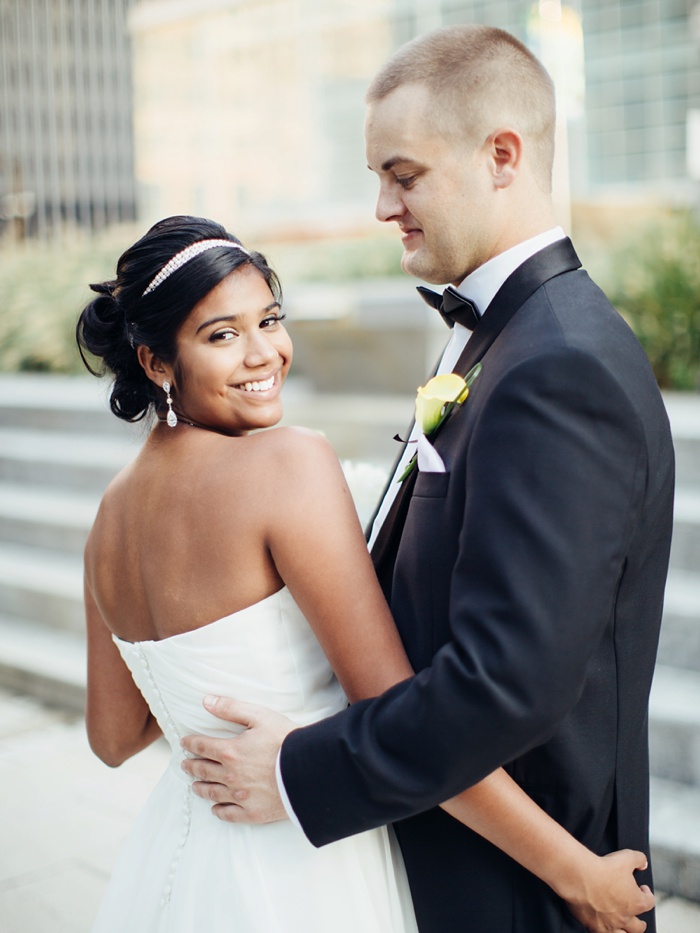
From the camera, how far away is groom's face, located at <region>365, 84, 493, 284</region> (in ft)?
5.67

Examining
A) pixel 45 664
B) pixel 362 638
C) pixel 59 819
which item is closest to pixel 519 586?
pixel 362 638

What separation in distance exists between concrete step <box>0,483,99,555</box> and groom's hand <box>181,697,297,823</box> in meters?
4.72

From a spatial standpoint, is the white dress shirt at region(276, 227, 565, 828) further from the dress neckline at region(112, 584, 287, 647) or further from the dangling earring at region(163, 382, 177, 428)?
the dangling earring at region(163, 382, 177, 428)

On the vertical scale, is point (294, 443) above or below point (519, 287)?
below

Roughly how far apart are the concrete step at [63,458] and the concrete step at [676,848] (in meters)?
4.41

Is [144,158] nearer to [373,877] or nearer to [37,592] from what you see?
[37,592]

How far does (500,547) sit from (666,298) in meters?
5.69

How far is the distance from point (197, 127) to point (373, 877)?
25.7 metres

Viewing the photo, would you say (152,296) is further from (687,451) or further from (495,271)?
(687,451)

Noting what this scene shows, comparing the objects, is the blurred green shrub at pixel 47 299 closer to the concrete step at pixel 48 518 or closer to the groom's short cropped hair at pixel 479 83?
the concrete step at pixel 48 518

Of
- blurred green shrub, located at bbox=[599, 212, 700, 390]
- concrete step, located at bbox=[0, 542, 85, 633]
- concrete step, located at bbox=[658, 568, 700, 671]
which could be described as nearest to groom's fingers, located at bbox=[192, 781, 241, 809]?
concrete step, located at bbox=[658, 568, 700, 671]

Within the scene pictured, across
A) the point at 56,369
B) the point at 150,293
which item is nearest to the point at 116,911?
the point at 150,293

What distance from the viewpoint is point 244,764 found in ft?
5.68

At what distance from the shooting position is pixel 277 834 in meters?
1.83
